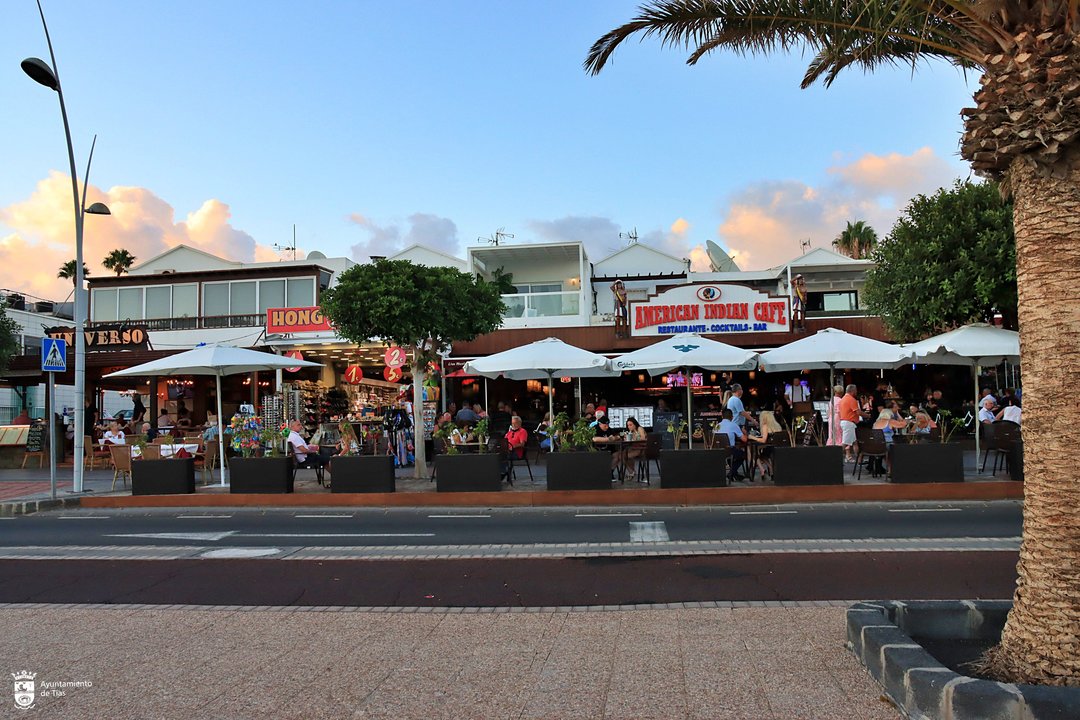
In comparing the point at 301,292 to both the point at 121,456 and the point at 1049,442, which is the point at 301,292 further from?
the point at 1049,442

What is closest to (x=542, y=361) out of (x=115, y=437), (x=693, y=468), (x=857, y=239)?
(x=693, y=468)

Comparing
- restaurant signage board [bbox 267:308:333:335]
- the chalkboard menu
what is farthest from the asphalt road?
restaurant signage board [bbox 267:308:333:335]

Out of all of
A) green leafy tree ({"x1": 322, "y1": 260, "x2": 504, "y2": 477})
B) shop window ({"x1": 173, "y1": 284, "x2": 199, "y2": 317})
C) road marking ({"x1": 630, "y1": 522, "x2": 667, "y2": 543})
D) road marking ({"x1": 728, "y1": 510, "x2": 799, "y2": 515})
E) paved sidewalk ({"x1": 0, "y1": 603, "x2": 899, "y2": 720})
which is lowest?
road marking ({"x1": 728, "y1": 510, "x2": 799, "y2": 515})

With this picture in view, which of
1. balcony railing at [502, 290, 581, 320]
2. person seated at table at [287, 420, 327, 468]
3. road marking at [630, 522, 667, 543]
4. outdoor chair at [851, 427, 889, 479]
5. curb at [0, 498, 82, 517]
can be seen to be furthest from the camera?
balcony railing at [502, 290, 581, 320]

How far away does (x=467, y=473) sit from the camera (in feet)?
46.9

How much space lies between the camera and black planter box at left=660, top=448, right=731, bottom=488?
45.1ft

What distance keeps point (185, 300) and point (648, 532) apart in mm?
23889

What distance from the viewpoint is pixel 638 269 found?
35438 mm

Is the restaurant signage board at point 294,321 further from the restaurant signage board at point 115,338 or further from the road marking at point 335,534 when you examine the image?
the road marking at point 335,534

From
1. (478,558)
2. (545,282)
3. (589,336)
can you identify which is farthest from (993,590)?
(545,282)

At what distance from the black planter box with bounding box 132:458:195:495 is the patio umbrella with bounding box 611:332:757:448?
8.48 m

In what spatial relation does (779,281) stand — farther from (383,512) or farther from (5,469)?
(5,469)

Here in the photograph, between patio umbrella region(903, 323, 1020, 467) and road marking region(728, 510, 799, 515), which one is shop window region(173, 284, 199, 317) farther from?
patio umbrella region(903, 323, 1020, 467)

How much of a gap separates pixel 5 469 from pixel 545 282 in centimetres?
1935
